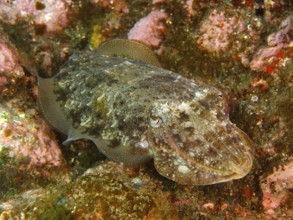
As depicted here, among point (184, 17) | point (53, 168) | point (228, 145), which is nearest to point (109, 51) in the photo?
point (184, 17)

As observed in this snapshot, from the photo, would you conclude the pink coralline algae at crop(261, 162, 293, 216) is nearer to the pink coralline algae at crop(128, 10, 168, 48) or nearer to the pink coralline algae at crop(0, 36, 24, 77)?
the pink coralline algae at crop(128, 10, 168, 48)

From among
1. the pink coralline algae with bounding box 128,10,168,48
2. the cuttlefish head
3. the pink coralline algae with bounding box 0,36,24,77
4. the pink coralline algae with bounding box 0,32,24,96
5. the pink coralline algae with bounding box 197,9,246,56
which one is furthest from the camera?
the pink coralline algae with bounding box 128,10,168,48

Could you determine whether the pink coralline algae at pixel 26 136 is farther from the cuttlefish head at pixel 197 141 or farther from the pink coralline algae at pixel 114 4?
the pink coralline algae at pixel 114 4

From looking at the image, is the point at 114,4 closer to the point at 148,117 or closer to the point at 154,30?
the point at 154,30

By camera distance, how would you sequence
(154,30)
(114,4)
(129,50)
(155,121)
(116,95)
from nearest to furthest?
1. (155,121)
2. (116,95)
3. (129,50)
4. (154,30)
5. (114,4)

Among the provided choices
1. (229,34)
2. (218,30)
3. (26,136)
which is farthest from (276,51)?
(26,136)

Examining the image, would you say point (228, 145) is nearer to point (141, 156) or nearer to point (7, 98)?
point (141, 156)

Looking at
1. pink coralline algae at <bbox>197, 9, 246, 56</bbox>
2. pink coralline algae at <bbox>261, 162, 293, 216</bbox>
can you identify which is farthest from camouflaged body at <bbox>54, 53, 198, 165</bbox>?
pink coralline algae at <bbox>261, 162, 293, 216</bbox>
